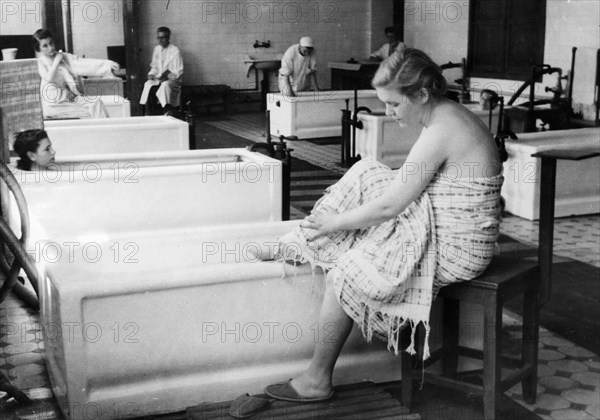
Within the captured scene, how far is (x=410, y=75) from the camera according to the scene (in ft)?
8.91

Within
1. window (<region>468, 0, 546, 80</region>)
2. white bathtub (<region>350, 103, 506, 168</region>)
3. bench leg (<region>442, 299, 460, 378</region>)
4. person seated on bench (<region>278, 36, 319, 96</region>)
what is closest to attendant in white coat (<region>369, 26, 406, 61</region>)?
window (<region>468, 0, 546, 80</region>)

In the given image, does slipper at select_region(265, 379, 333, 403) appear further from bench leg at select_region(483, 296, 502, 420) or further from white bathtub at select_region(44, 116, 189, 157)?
white bathtub at select_region(44, 116, 189, 157)

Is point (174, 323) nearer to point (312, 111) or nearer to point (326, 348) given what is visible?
point (326, 348)

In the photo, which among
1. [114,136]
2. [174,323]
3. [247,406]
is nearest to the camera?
[247,406]

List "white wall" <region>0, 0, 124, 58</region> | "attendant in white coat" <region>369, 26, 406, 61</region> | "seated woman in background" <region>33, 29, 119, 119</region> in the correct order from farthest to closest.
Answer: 1. "attendant in white coat" <region>369, 26, 406, 61</region>
2. "white wall" <region>0, 0, 124, 58</region>
3. "seated woman in background" <region>33, 29, 119, 119</region>

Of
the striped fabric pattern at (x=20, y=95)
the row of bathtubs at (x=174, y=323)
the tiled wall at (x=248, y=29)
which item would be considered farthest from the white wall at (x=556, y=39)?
the row of bathtubs at (x=174, y=323)

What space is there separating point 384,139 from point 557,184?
231 cm

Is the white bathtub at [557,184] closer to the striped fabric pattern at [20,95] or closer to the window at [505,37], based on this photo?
the striped fabric pattern at [20,95]

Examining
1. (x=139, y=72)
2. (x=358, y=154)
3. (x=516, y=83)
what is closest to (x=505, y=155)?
(x=358, y=154)

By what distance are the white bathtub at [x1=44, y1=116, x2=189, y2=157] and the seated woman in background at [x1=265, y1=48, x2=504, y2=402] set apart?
12.0 ft

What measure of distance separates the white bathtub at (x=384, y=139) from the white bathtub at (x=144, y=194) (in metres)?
3.20

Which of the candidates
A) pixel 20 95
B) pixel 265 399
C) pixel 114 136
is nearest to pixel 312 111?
pixel 114 136

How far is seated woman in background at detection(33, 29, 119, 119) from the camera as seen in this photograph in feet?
24.6

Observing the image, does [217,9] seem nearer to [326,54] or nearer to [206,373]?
[326,54]
